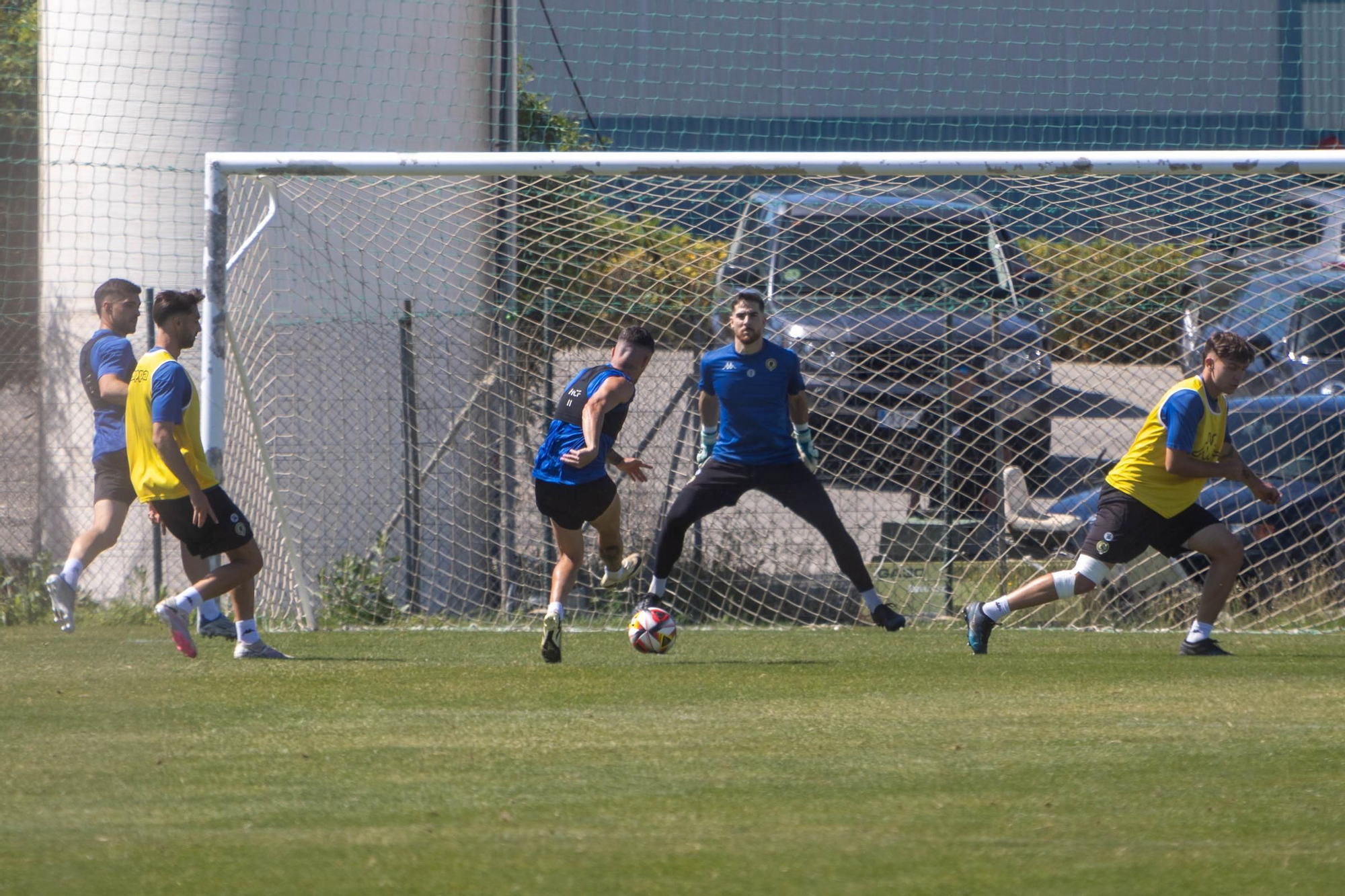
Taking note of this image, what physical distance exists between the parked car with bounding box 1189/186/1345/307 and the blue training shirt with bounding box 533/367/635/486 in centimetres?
Answer: 480

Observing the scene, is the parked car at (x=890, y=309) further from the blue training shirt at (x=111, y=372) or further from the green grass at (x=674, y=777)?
the blue training shirt at (x=111, y=372)

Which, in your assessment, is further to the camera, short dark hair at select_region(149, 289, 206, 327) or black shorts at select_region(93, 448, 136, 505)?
black shorts at select_region(93, 448, 136, 505)

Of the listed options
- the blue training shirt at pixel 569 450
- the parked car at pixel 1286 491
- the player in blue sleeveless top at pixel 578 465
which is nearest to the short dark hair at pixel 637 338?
the player in blue sleeveless top at pixel 578 465

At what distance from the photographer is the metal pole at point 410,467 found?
1102 centimetres

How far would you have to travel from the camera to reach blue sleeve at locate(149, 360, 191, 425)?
7602 mm

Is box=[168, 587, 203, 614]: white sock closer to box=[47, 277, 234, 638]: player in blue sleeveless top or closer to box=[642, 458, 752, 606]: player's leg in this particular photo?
box=[47, 277, 234, 638]: player in blue sleeveless top

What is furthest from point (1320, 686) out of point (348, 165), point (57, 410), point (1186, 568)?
point (57, 410)

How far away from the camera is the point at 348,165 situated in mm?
9516

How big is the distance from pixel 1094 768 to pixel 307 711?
3.01 m

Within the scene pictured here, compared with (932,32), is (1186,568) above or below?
below

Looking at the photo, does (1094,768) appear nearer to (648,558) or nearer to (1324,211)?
(648,558)

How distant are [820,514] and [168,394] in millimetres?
3540

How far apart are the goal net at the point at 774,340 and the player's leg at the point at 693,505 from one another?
67.2 inches

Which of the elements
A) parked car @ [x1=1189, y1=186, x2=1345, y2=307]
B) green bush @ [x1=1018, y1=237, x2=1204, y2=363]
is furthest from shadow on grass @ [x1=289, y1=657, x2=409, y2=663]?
parked car @ [x1=1189, y1=186, x2=1345, y2=307]
